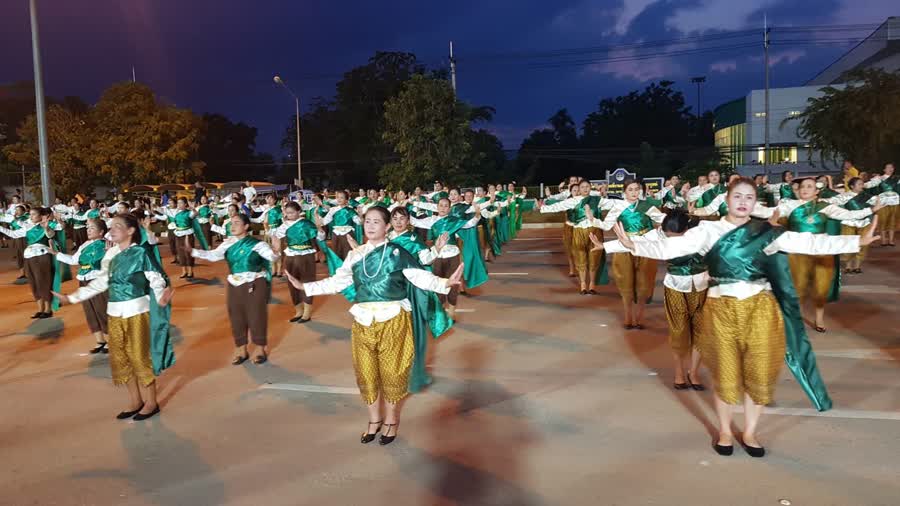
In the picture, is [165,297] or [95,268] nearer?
[165,297]

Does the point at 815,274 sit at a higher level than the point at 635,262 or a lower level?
lower

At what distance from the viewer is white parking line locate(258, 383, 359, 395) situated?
20.4 ft

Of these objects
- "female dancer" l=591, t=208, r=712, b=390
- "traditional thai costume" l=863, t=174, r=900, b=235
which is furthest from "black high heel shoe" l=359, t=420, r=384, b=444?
"traditional thai costume" l=863, t=174, r=900, b=235

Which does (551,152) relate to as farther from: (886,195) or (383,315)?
(383,315)

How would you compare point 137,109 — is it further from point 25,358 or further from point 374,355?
point 374,355

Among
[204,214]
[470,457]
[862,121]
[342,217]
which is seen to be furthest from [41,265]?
[862,121]

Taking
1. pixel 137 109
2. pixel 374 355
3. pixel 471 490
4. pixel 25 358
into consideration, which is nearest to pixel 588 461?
pixel 471 490

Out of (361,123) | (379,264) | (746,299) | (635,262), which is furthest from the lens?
(361,123)

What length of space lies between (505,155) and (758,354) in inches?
1532

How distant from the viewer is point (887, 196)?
12.5 meters

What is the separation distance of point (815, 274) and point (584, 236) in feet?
11.1

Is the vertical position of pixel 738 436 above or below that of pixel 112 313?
below

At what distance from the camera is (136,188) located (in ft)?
105

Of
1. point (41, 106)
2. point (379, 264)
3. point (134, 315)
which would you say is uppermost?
point (41, 106)
